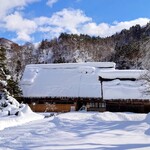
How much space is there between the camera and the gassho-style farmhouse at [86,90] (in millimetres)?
35188

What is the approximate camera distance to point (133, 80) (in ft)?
125

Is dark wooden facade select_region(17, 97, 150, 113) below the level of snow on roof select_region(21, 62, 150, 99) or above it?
below

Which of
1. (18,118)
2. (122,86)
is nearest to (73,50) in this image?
(122,86)

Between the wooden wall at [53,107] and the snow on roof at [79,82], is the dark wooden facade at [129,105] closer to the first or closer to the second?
the snow on roof at [79,82]

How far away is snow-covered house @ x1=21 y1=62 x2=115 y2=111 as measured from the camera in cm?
3738

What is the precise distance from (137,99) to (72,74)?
32.9ft

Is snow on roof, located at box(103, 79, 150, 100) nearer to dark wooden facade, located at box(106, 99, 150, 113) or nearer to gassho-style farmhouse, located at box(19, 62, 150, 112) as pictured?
gassho-style farmhouse, located at box(19, 62, 150, 112)

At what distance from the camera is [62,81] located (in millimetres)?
40469

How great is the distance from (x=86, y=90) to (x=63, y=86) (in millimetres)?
3041

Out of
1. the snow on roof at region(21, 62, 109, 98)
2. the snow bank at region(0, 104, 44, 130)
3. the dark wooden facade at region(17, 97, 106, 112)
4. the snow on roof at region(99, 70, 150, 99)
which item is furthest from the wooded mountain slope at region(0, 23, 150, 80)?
the snow bank at region(0, 104, 44, 130)

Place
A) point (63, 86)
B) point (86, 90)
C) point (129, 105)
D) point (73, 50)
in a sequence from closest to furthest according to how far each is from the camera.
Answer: point (129, 105) → point (86, 90) → point (63, 86) → point (73, 50)

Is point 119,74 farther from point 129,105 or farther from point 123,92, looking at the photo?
point 129,105

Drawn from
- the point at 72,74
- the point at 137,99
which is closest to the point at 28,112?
the point at 137,99

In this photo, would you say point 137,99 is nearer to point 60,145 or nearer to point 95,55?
point 60,145
